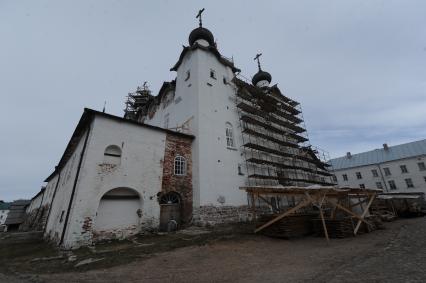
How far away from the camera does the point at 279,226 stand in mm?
11383

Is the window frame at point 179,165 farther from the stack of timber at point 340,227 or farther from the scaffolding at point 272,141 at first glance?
the stack of timber at point 340,227

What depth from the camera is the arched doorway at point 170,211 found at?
13633 mm

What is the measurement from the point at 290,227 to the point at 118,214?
370 inches

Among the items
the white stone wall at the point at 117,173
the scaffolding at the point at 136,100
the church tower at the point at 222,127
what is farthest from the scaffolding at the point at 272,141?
the scaffolding at the point at 136,100

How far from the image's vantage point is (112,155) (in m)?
12.6

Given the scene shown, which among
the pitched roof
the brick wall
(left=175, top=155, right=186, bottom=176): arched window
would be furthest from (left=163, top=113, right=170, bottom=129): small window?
the pitched roof

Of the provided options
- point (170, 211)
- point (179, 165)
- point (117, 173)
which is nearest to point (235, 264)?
point (170, 211)

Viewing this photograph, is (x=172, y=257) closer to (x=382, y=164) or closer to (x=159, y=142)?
(x=159, y=142)

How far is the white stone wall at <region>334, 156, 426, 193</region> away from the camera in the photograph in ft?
117

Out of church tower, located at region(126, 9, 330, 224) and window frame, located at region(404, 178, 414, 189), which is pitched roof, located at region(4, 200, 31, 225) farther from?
window frame, located at region(404, 178, 414, 189)

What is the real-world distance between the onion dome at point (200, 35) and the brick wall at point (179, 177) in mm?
11638

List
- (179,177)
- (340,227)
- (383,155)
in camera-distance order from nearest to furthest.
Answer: (340,227), (179,177), (383,155)

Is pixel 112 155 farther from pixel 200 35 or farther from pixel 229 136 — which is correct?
pixel 200 35

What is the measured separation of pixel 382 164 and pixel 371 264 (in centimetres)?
4345
